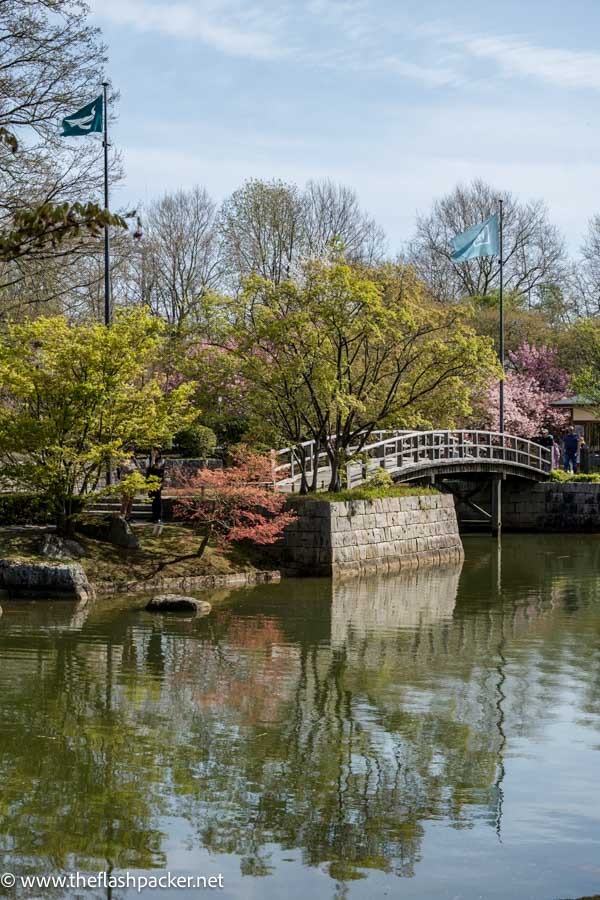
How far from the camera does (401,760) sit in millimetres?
10664

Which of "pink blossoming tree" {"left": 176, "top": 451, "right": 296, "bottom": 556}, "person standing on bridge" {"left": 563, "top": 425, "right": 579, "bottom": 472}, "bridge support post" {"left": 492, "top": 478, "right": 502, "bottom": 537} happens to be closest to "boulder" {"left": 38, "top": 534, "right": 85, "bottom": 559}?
"pink blossoming tree" {"left": 176, "top": 451, "right": 296, "bottom": 556}

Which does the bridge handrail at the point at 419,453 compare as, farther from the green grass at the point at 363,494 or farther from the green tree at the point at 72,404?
the green tree at the point at 72,404

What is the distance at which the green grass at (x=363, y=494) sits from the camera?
24984mm

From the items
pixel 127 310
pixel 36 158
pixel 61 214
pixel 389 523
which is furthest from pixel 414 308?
pixel 61 214

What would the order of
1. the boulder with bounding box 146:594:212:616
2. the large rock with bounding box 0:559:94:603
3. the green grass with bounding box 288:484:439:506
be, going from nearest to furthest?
the boulder with bounding box 146:594:212:616, the large rock with bounding box 0:559:94:603, the green grass with bounding box 288:484:439:506

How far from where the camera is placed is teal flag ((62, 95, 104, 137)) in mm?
22641

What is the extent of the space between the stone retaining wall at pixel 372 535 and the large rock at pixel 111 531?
12.2 ft

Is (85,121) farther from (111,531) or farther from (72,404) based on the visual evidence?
(111,531)

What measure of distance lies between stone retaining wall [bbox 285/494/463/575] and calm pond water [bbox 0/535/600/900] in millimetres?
4858

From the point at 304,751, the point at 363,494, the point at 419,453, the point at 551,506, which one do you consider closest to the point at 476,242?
the point at 419,453

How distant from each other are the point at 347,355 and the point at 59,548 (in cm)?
779

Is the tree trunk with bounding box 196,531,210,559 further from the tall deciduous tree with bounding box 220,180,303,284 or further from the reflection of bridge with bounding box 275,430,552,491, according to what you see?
the tall deciduous tree with bounding box 220,180,303,284

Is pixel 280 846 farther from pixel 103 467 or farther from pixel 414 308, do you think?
pixel 414 308

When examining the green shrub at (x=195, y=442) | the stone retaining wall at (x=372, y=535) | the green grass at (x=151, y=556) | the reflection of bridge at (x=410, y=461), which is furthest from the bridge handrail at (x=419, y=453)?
the green shrub at (x=195, y=442)
